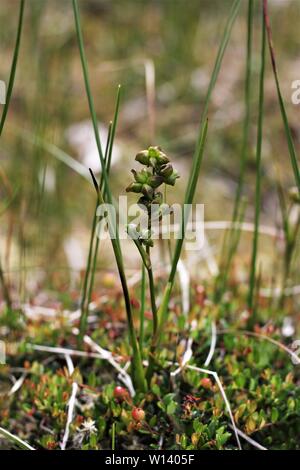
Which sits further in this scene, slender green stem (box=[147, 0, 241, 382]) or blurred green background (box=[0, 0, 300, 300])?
blurred green background (box=[0, 0, 300, 300])

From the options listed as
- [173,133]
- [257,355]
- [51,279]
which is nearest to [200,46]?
[173,133]

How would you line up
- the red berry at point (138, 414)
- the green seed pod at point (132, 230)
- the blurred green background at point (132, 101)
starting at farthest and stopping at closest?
the blurred green background at point (132, 101) < the red berry at point (138, 414) < the green seed pod at point (132, 230)

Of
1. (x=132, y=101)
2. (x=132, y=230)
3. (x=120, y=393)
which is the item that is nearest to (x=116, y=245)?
(x=132, y=230)

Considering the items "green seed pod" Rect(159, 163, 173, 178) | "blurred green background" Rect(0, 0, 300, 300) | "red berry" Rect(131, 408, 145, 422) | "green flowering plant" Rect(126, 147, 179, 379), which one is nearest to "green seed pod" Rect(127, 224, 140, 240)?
"green flowering plant" Rect(126, 147, 179, 379)

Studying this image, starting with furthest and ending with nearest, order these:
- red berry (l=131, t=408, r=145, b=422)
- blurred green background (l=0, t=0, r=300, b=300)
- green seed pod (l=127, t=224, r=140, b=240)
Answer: blurred green background (l=0, t=0, r=300, b=300)
red berry (l=131, t=408, r=145, b=422)
green seed pod (l=127, t=224, r=140, b=240)

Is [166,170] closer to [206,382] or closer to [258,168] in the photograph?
[258,168]

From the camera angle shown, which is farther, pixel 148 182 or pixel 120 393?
pixel 120 393

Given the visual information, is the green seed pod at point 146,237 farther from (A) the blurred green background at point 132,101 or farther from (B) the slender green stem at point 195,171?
(A) the blurred green background at point 132,101

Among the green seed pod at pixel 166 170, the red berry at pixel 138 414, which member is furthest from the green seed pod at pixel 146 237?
the red berry at pixel 138 414

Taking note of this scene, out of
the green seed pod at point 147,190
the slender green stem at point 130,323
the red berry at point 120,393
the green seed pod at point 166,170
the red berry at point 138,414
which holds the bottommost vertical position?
the red berry at point 138,414

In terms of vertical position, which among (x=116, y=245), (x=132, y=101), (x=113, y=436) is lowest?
(x=113, y=436)

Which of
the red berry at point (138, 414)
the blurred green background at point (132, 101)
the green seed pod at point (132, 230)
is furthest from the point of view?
the blurred green background at point (132, 101)

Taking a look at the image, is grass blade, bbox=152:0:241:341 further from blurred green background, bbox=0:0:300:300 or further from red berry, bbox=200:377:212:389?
blurred green background, bbox=0:0:300:300
